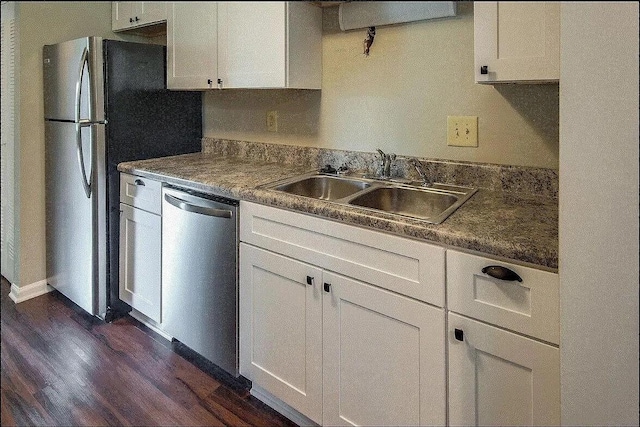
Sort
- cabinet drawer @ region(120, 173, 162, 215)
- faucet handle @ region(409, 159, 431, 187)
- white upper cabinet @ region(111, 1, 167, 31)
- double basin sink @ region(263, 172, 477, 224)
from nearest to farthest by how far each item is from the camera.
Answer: white upper cabinet @ region(111, 1, 167, 31), double basin sink @ region(263, 172, 477, 224), faucet handle @ region(409, 159, 431, 187), cabinet drawer @ region(120, 173, 162, 215)

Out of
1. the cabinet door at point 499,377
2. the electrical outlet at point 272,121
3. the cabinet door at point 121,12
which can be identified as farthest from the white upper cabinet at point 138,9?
the electrical outlet at point 272,121

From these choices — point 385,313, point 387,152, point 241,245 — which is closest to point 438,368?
point 385,313

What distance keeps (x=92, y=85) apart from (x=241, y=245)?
3.26 ft

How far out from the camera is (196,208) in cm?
162

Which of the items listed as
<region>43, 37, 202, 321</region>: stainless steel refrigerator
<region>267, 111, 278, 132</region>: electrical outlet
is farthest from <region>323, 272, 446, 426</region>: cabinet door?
<region>43, 37, 202, 321</region>: stainless steel refrigerator

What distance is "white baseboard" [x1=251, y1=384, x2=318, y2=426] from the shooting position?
1451mm

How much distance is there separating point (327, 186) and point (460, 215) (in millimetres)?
654

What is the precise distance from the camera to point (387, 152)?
172 cm

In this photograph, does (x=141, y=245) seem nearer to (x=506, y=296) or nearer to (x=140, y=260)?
(x=140, y=260)

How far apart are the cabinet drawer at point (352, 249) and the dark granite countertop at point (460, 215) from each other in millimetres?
A: 26

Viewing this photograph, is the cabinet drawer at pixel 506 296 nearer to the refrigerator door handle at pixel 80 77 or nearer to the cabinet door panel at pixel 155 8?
the cabinet door panel at pixel 155 8

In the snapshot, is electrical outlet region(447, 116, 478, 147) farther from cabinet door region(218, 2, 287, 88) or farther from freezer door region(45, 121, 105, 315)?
freezer door region(45, 121, 105, 315)

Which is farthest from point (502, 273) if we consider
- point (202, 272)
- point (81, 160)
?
point (81, 160)

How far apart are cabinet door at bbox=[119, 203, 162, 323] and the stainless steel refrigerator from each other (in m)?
0.06
